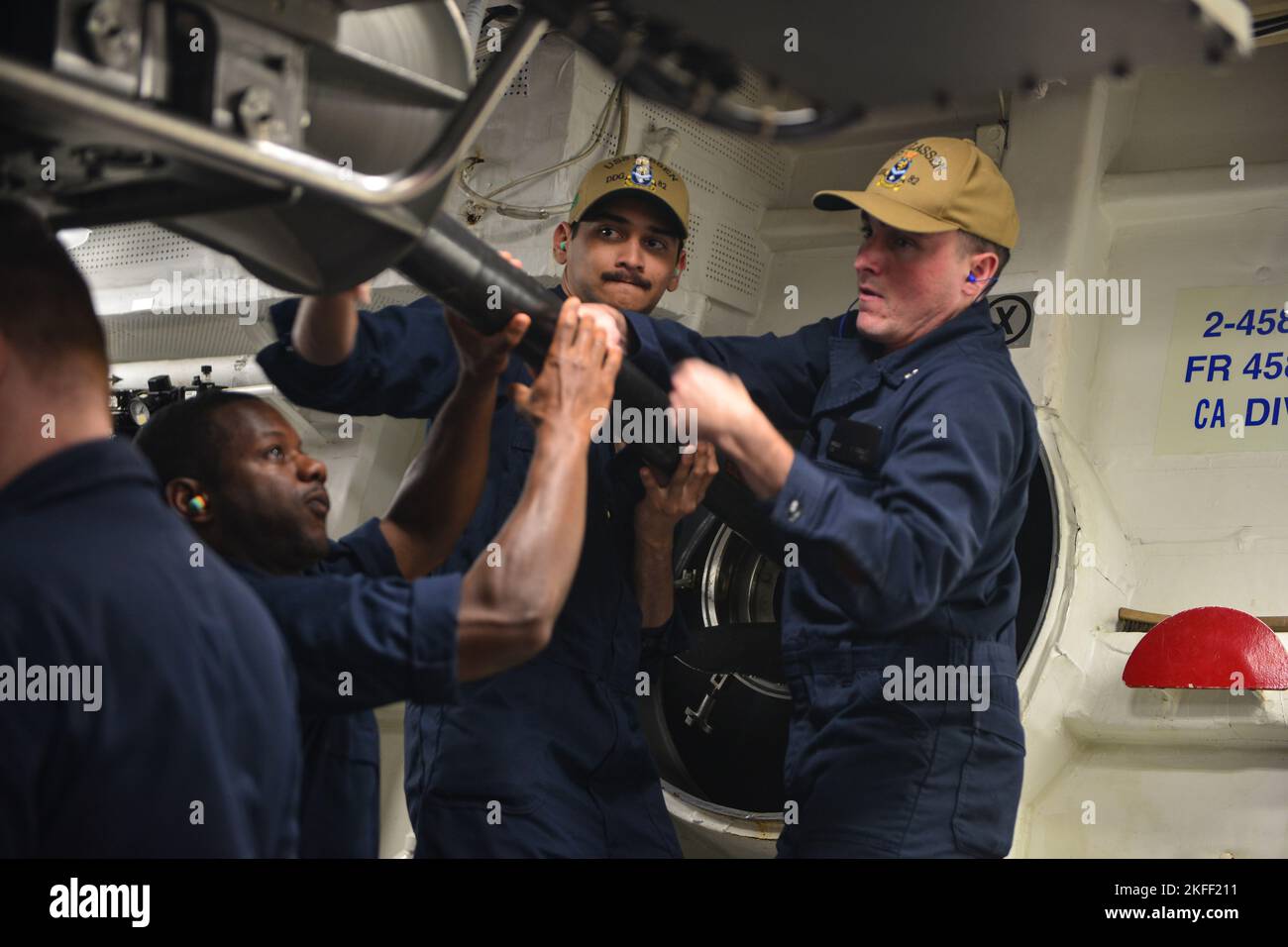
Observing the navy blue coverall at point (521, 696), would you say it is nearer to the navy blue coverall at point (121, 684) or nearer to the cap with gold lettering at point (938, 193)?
the cap with gold lettering at point (938, 193)

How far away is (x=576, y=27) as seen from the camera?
148 cm

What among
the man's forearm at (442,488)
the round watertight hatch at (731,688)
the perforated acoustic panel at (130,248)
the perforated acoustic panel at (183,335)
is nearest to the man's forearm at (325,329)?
the man's forearm at (442,488)

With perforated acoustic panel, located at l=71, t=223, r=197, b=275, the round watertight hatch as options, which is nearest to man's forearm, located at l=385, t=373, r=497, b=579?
the round watertight hatch

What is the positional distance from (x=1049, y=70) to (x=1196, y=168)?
2.47 meters

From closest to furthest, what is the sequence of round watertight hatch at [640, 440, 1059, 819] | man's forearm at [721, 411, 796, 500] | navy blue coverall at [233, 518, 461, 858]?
navy blue coverall at [233, 518, 461, 858]
man's forearm at [721, 411, 796, 500]
round watertight hatch at [640, 440, 1059, 819]

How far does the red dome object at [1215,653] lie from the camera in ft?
10.6

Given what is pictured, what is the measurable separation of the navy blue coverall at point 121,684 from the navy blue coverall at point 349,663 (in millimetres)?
400

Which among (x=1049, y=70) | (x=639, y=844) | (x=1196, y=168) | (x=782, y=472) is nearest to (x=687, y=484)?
(x=782, y=472)

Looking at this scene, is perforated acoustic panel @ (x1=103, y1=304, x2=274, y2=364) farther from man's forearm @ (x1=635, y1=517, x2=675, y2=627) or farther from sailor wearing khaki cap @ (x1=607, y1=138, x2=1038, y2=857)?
sailor wearing khaki cap @ (x1=607, y1=138, x2=1038, y2=857)

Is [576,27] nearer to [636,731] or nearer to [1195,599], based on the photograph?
[636,731]

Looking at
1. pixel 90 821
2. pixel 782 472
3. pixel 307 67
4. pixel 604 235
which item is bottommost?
pixel 90 821

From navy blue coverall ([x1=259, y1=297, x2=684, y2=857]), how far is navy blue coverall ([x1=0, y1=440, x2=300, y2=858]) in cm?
94

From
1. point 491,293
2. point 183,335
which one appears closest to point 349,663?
point 491,293

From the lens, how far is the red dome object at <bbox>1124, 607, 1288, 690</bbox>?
10.6ft
